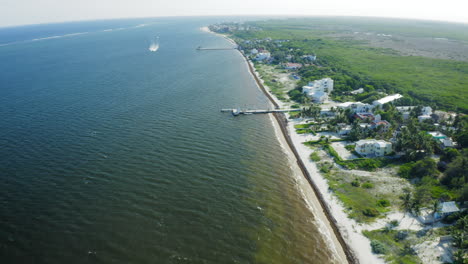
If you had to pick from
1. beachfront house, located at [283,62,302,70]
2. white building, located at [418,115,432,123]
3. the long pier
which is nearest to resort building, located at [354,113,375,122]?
white building, located at [418,115,432,123]

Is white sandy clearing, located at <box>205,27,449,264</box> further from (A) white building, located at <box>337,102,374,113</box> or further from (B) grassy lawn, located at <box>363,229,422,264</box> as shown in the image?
(A) white building, located at <box>337,102,374,113</box>

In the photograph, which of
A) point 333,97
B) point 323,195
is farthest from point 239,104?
point 323,195

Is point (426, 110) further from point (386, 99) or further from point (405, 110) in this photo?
point (386, 99)

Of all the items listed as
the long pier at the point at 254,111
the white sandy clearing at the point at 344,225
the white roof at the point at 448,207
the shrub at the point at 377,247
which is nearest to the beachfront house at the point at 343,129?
the long pier at the point at 254,111

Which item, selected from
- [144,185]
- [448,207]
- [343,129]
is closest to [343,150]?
[343,129]

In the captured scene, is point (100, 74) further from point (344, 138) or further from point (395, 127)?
point (395, 127)

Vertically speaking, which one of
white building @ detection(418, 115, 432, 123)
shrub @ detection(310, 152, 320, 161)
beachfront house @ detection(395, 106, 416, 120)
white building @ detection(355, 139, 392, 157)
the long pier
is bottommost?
shrub @ detection(310, 152, 320, 161)
